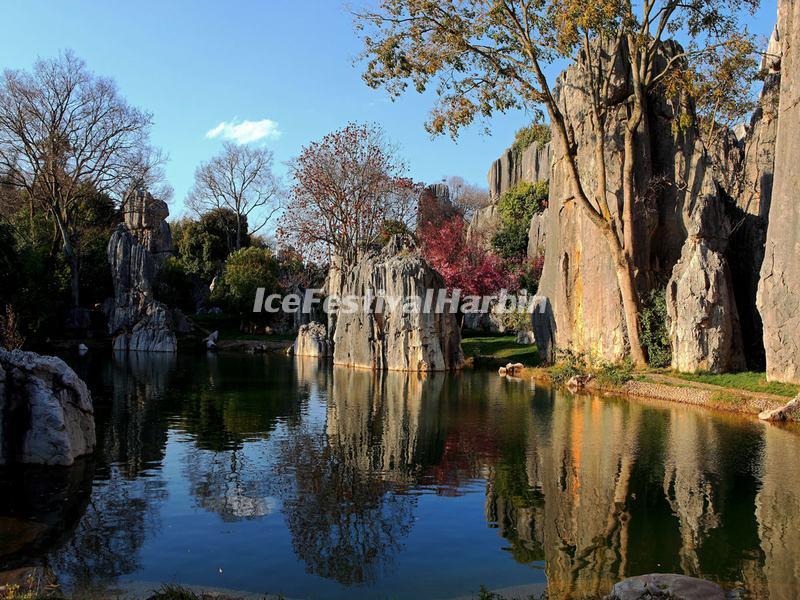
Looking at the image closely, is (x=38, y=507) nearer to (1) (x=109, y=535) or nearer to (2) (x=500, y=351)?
(1) (x=109, y=535)

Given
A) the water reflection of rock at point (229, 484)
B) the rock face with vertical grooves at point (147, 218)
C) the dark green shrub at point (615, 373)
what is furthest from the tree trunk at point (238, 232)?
the water reflection of rock at point (229, 484)

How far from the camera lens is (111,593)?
671cm

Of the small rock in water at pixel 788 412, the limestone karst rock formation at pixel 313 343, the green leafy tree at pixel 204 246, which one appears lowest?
the small rock in water at pixel 788 412

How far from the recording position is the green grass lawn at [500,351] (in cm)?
3206

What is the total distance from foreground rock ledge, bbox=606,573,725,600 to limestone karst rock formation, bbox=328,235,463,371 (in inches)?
950

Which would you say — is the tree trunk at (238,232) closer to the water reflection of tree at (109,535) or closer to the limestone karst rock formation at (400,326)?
the limestone karst rock formation at (400,326)

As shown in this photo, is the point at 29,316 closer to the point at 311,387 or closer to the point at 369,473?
the point at 311,387

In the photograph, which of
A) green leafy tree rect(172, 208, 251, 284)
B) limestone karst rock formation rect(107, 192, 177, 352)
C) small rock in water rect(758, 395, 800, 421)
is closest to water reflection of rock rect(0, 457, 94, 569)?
small rock in water rect(758, 395, 800, 421)

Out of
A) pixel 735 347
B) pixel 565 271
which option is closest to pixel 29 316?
pixel 565 271

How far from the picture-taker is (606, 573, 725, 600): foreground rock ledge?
564 cm

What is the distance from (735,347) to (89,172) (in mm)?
35830

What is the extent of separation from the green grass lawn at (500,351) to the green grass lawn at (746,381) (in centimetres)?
976

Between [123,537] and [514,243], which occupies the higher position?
[514,243]

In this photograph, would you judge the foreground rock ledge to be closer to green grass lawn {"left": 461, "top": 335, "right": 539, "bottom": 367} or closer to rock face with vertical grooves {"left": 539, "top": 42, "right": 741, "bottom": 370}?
rock face with vertical grooves {"left": 539, "top": 42, "right": 741, "bottom": 370}
